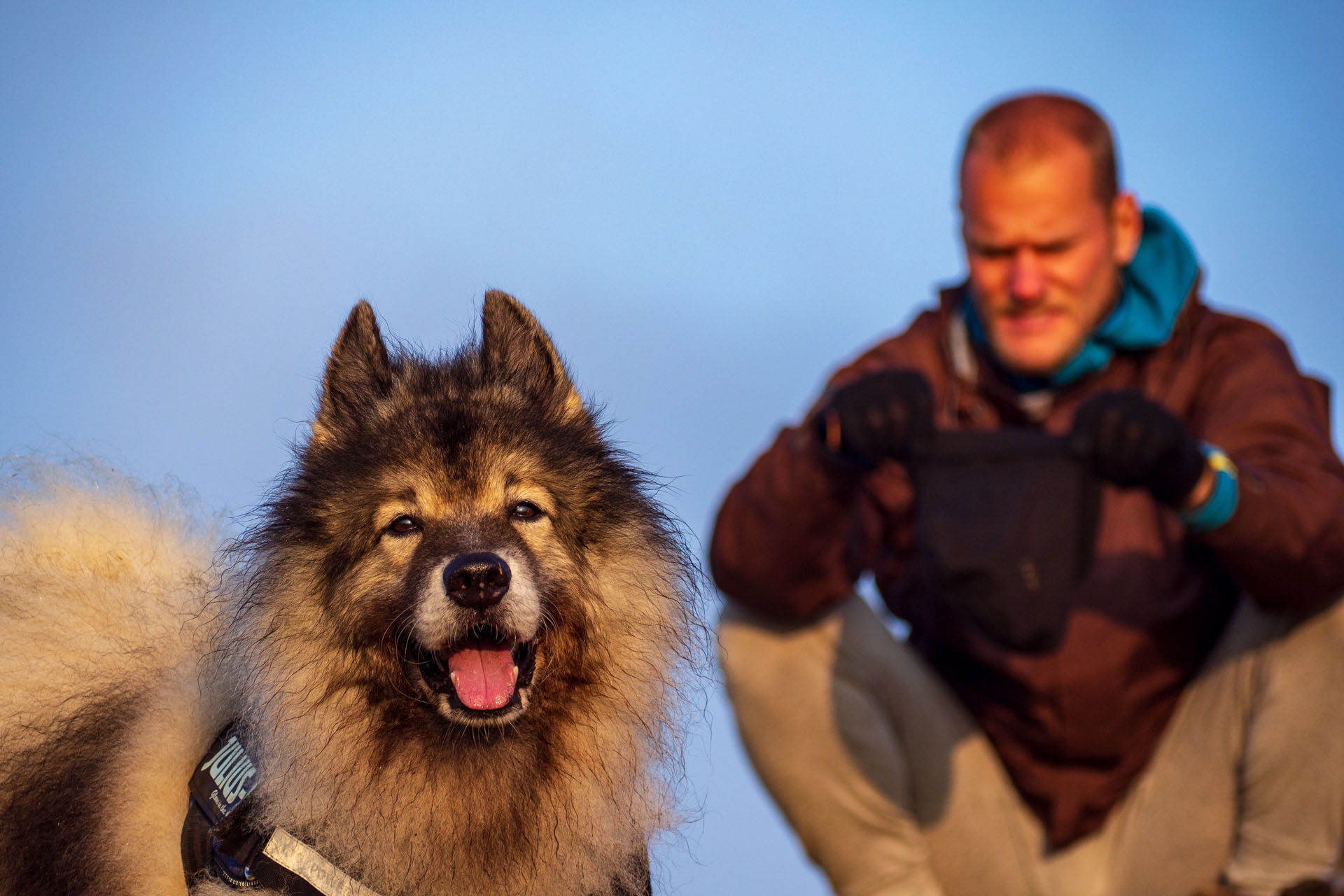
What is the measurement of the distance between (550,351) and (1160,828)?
2429 millimetres

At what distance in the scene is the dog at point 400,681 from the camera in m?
3.71

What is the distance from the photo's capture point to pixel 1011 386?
2643mm

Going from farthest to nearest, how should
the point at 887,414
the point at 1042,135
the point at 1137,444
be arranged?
1. the point at 1042,135
2. the point at 887,414
3. the point at 1137,444

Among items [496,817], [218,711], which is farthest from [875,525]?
[218,711]

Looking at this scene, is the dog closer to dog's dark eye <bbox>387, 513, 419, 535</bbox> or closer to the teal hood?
dog's dark eye <bbox>387, 513, 419, 535</bbox>

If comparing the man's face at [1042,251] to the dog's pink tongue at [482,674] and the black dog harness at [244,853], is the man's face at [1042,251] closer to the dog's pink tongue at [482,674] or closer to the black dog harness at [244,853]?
the dog's pink tongue at [482,674]

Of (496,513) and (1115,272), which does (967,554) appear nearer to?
(1115,272)

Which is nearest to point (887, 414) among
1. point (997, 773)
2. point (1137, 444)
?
point (1137, 444)

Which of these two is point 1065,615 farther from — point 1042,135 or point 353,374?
point 353,374

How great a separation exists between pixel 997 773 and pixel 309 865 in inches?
77.4

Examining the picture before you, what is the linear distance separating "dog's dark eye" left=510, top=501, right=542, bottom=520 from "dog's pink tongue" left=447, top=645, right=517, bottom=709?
40cm

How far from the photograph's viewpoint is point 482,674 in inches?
147

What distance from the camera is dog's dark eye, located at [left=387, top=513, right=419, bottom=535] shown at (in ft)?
12.5

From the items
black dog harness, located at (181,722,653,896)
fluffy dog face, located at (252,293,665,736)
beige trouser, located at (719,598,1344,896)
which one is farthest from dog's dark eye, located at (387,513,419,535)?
beige trouser, located at (719,598,1344,896)
